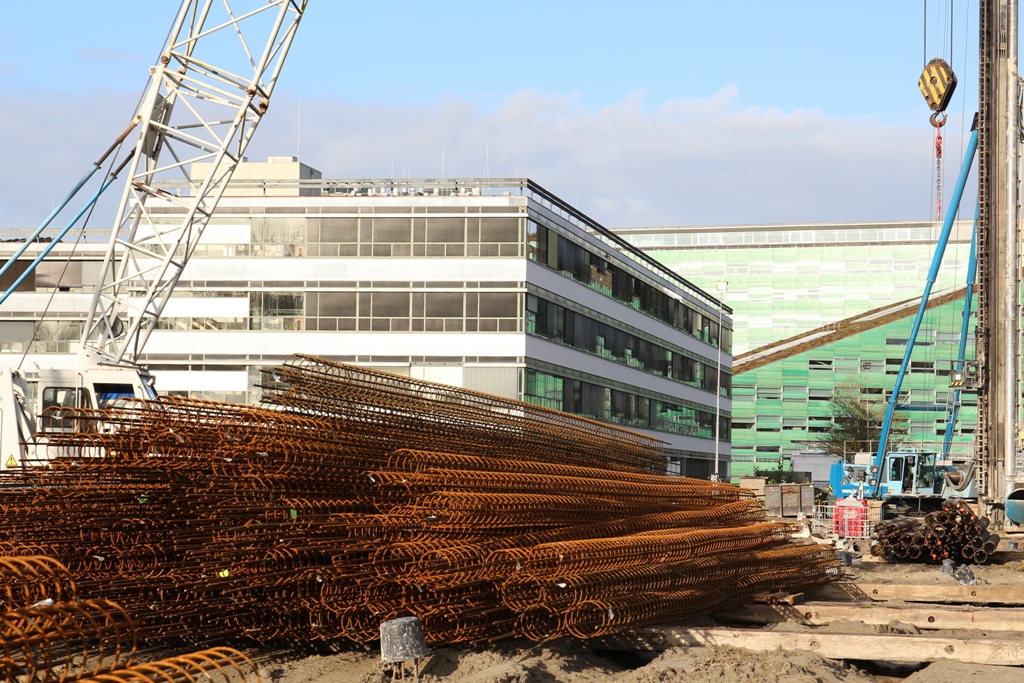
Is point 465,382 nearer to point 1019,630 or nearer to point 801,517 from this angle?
point 801,517

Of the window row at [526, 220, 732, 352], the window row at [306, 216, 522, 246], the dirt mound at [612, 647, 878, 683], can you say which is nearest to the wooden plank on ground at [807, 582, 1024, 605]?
the dirt mound at [612, 647, 878, 683]

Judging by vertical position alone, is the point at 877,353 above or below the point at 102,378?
above

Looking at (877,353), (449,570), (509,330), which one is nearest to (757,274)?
(877,353)

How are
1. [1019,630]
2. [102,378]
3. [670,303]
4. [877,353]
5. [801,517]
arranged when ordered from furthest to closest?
[877,353]
[670,303]
[801,517]
[102,378]
[1019,630]

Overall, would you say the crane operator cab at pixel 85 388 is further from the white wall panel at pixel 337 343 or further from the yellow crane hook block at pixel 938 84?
the yellow crane hook block at pixel 938 84

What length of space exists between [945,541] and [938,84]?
16.7 metres

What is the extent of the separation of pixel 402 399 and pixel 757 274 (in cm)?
8559

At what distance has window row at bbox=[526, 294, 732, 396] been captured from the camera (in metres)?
41.8

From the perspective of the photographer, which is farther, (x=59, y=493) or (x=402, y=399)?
(x=402, y=399)

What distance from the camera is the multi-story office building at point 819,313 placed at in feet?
286

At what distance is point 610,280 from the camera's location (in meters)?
49.2

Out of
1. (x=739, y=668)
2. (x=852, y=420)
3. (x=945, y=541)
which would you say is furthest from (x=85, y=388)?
(x=852, y=420)

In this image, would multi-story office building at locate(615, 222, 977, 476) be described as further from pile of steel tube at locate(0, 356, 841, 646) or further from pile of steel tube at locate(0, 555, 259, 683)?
pile of steel tube at locate(0, 555, 259, 683)

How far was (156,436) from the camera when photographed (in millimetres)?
→ 9953
